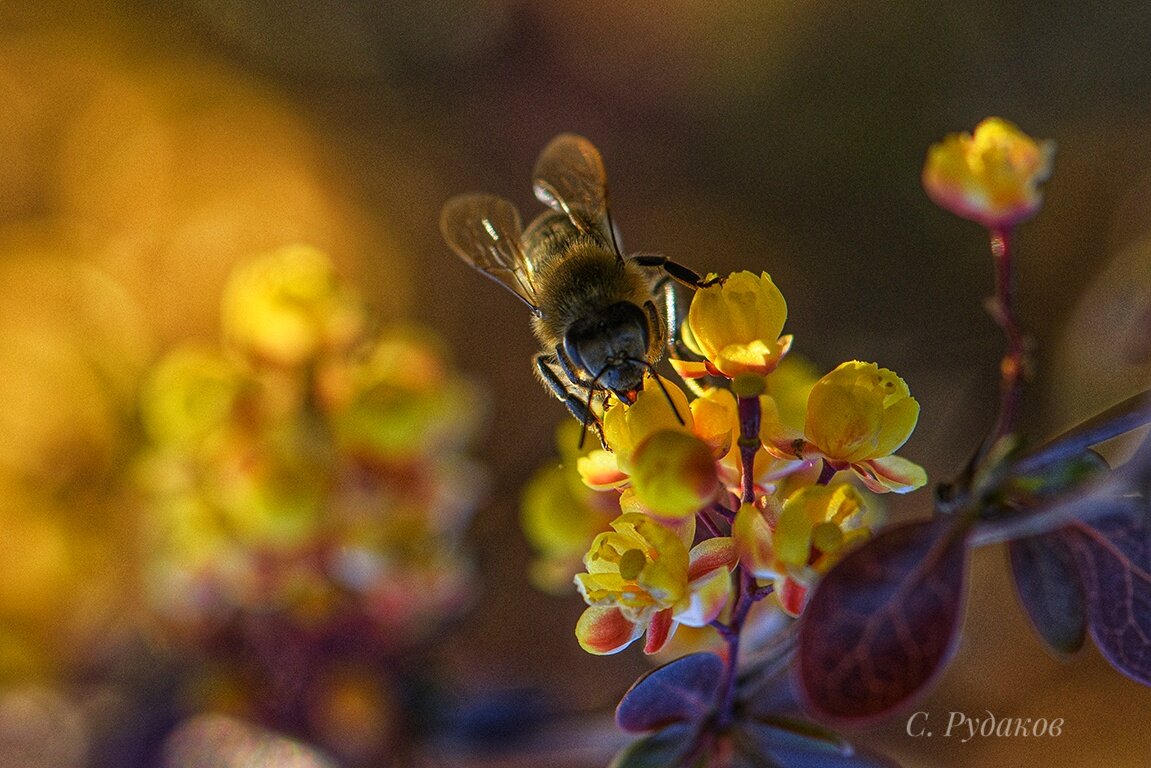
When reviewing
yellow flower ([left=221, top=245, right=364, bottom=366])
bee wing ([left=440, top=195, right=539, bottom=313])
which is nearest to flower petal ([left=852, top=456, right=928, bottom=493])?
bee wing ([left=440, top=195, right=539, bottom=313])

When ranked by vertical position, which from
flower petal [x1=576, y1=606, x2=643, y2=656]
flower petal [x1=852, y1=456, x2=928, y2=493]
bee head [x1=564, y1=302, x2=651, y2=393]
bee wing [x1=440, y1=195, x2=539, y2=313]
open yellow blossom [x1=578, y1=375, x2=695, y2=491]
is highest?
bee wing [x1=440, y1=195, x2=539, y2=313]

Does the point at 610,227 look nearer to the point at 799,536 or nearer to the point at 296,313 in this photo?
the point at 296,313

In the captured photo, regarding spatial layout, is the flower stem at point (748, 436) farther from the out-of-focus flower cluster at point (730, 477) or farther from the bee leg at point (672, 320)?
the bee leg at point (672, 320)

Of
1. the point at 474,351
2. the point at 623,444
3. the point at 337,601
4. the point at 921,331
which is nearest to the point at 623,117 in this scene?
the point at 474,351

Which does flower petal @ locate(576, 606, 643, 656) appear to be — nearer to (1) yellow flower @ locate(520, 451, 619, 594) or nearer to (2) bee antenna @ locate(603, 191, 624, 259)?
(1) yellow flower @ locate(520, 451, 619, 594)

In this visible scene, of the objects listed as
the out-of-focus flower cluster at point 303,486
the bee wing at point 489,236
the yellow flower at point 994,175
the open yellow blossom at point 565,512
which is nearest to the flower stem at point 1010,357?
the yellow flower at point 994,175

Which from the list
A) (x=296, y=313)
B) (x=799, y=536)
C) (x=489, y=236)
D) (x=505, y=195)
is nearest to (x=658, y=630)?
(x=799, y=536)
